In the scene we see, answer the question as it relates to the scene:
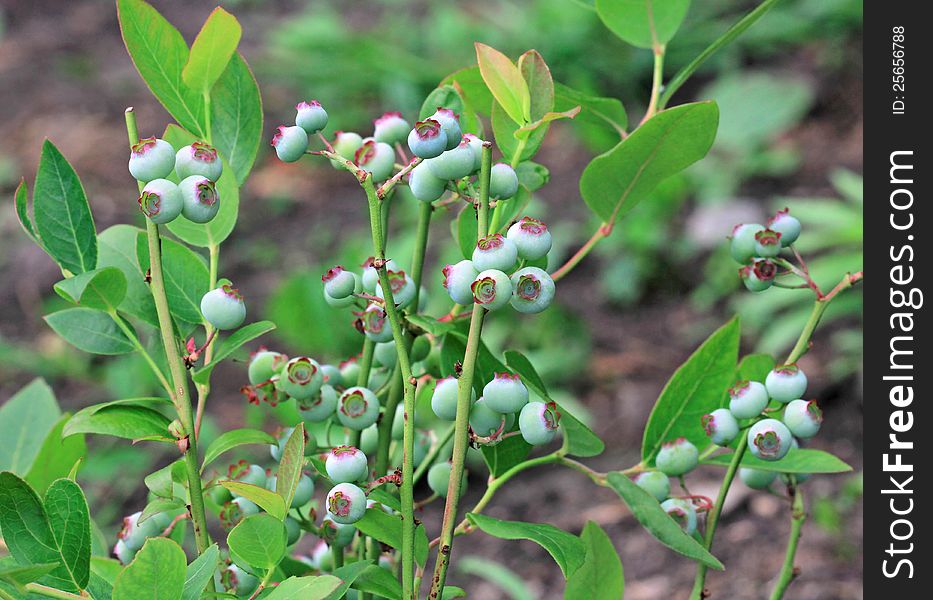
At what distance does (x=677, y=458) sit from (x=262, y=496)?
0.25m

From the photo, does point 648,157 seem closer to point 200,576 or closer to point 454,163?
point 454,163

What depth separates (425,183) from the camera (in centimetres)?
50

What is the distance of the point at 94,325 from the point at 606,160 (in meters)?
0.29

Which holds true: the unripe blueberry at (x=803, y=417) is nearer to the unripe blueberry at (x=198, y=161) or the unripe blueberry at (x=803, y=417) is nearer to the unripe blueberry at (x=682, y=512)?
the unripe blueberry at (x=682, y=512)

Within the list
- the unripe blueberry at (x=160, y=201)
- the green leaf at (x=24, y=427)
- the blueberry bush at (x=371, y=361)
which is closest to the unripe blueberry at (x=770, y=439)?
the blueberry bush at (x=371, y=361)

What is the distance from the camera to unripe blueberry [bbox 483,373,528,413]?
477 mm

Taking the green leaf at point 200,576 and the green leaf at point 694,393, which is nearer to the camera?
the green leaf at point 200,576

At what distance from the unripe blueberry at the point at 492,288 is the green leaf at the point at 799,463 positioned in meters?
0.23

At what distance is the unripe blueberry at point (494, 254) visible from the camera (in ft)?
1.49

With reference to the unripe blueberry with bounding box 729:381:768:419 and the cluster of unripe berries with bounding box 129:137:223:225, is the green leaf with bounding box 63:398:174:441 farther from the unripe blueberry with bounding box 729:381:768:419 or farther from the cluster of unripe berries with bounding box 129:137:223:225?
the unripe blueberry with bounding box 729:381:768:419

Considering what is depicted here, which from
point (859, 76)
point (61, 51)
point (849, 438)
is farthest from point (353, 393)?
point (61, 51)

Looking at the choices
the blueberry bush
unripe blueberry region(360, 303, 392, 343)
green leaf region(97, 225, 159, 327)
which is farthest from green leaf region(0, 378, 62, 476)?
unripe blueberry region(360, 303, 392, 343)

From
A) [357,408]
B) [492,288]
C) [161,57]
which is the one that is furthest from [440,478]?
[161,57]
